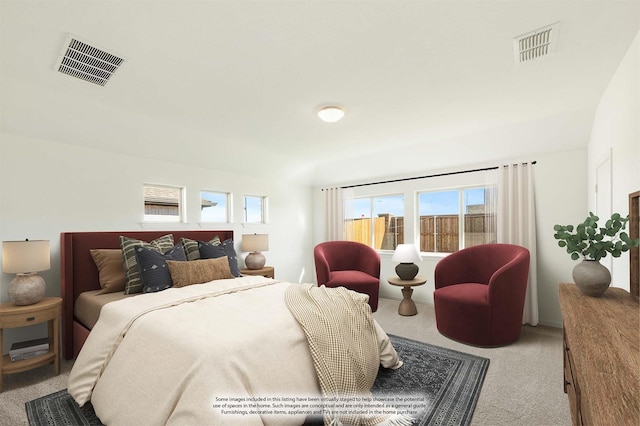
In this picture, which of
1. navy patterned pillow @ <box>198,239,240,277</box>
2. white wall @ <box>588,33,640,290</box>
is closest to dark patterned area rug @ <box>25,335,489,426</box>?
white wall @ <box>588,33,640,290</box>

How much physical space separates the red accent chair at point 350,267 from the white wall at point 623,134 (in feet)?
7.98

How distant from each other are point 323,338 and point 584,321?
4.48 ft

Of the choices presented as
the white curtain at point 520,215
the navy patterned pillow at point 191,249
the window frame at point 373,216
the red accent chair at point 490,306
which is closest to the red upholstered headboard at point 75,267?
the navy patterned pillow at point 191,249

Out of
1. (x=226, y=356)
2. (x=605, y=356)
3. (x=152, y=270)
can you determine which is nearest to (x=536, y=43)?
(x=605, y=356)

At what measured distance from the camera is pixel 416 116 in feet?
10.5

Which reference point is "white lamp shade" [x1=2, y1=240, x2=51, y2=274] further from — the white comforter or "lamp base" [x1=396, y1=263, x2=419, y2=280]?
"lamp base" [x1=396, y1=263, x2=419, y2=280]

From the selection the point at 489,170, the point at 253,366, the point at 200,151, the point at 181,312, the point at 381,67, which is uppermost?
the point at 381,67

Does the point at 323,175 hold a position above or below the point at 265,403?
above

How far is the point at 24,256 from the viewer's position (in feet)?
7.98

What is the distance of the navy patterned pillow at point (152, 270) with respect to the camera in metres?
2.73

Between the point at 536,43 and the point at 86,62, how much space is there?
3113 millimetres

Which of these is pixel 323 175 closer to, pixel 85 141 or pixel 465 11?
pixel 85 141

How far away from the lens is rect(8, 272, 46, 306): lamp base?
2414 millimetres

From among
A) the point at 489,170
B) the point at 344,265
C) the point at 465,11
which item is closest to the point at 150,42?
the point at 465,11
